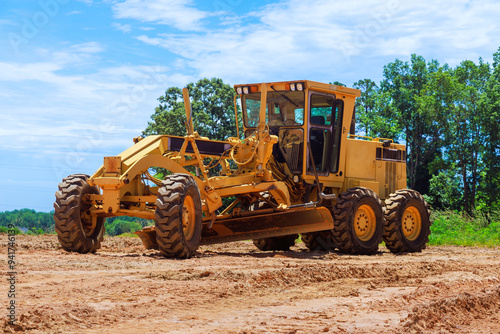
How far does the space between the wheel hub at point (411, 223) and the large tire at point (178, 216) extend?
254 inches

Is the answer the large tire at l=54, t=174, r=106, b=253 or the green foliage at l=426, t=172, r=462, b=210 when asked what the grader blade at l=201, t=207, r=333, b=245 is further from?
the green foliage at l=426, t=172, r=462, b=210

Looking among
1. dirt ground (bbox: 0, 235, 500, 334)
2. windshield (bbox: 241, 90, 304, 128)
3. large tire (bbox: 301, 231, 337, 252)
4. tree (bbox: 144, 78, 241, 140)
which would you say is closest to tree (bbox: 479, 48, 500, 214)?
tree (bbox: 144, 78, 241, 140)

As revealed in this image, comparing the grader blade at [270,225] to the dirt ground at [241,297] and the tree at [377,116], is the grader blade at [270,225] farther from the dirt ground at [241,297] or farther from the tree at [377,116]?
the tree at [377,116]

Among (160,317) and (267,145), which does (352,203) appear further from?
(160,317)

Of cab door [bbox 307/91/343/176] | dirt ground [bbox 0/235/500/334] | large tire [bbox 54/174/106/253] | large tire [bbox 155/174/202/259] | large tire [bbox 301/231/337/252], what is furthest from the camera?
large tire [bbox 301/231/337/252]

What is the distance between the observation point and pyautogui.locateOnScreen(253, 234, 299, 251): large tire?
16.2m

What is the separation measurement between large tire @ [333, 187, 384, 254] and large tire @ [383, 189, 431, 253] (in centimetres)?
44

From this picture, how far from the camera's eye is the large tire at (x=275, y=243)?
16.2 meters

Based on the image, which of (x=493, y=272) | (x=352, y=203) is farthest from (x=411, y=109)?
(x=493, y=272)

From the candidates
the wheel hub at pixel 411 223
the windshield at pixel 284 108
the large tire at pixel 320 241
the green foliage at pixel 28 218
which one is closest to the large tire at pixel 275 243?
the large tire at pixel 320 241

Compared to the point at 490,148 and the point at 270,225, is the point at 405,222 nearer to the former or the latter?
the point at 270,225

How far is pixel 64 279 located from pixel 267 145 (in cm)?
662

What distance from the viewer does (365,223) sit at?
14.9 m

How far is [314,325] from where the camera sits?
600 cm
